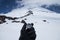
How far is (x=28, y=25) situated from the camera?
12.7ft

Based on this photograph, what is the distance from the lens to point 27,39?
3.77 m

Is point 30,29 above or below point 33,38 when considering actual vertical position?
above

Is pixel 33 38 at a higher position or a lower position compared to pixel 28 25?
lower

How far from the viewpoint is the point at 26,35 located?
149 inches

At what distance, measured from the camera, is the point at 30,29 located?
3762 mm

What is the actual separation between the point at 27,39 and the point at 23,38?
0.48 feet

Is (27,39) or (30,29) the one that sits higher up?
(30,29)

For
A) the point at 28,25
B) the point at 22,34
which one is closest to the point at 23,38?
the point at 22,34

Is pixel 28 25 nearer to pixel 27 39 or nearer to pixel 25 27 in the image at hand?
pixel 25 27

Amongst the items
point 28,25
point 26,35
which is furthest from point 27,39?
point 28,25

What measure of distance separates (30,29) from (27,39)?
10.6 inches

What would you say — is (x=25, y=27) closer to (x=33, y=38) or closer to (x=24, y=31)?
(x=24, y=31)

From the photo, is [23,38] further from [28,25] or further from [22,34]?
[28,25]

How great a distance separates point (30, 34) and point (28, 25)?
0.25 m
